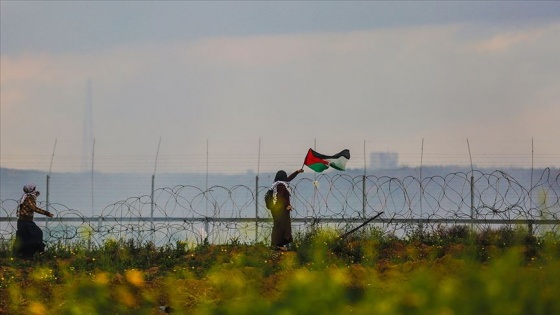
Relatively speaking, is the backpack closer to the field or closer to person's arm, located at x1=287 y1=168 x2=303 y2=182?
person's arm, located at x1=287 y1=168 x2=303 y2=182

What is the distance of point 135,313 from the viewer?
10750 mm

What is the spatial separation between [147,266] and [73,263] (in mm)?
1057

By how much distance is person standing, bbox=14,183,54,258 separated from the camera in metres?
17.1

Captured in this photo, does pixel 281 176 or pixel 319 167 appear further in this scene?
pixel 319 167

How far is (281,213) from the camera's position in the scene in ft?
57.0

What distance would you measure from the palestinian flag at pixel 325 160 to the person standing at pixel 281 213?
0.86 m

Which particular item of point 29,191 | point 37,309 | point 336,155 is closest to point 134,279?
point 37,309

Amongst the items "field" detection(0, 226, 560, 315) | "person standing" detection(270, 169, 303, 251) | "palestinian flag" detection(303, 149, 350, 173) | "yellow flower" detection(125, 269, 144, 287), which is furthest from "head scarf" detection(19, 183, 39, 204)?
"yellow flower" detection(125, 269, 144, 287)

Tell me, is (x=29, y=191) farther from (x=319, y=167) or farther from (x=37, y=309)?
(x=37, y=309)

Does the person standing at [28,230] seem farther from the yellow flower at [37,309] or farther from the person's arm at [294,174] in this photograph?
the yellow flower at [37,309]

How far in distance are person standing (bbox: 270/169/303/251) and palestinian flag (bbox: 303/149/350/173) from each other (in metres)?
0.86

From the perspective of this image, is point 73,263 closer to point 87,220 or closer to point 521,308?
point 87,220

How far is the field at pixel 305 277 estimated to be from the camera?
8.00m

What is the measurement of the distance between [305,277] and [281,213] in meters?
9.02
